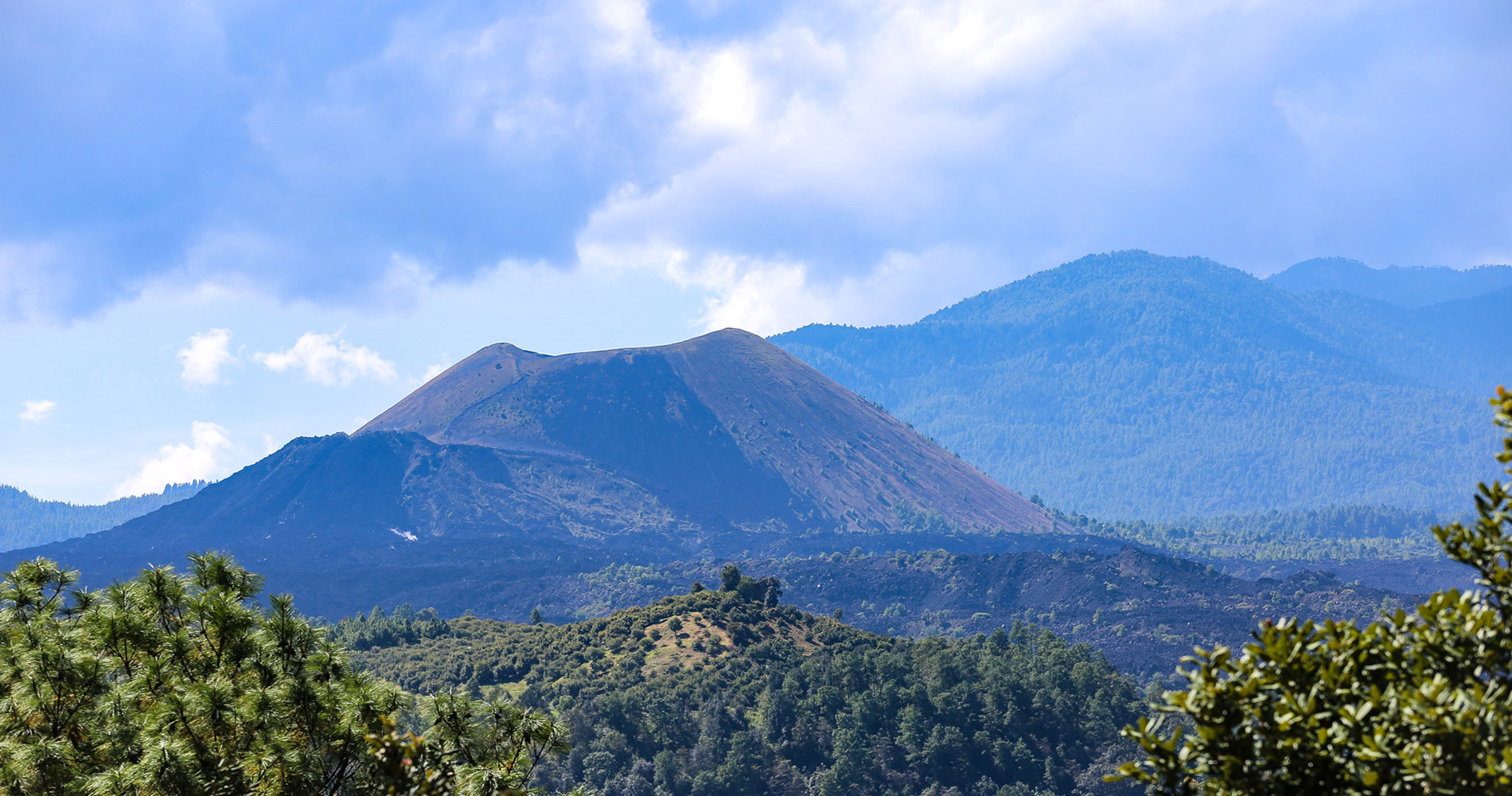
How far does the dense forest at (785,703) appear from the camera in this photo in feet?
196

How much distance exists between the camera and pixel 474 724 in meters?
13.6

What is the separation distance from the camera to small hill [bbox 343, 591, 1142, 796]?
59812 millimetres

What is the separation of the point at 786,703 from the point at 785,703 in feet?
0.27

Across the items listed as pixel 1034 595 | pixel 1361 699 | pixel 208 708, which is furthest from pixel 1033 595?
pixel 1361 699

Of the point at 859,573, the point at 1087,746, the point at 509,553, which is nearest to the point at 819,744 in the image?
the point at 1087,746

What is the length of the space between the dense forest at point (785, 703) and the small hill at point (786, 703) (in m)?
0.12

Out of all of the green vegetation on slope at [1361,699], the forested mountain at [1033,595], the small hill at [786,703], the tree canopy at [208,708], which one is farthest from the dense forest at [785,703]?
the forested mountain at [1033,595]

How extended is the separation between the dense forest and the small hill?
124 mm

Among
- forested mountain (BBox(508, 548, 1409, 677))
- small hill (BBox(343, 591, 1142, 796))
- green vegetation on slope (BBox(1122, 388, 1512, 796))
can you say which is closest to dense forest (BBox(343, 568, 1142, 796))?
small hill (BBox(343, 591, 1142, 796))

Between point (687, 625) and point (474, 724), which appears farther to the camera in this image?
point (687, 625)

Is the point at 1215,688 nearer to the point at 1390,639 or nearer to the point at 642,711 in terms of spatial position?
the point at 1390,639

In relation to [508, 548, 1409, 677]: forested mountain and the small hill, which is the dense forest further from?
[508, 548, 1409, 677]: forested mountain

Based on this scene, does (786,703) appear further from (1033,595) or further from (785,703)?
(1033,595)

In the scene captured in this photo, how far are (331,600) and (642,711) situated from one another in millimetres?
108741
